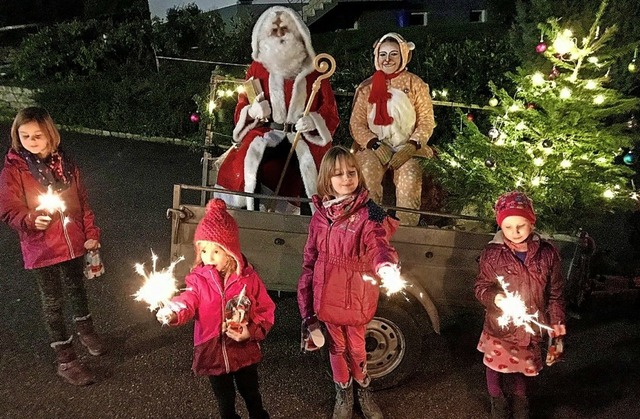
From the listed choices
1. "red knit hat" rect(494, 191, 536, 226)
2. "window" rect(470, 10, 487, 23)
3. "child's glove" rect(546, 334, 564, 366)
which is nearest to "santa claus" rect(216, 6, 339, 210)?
"red knit hat" rect(494, 191, 536, 226)

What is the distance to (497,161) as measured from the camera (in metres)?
4.08

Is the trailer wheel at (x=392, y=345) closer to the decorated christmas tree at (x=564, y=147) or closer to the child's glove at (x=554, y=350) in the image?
the child's glove at (x=554, y=350)

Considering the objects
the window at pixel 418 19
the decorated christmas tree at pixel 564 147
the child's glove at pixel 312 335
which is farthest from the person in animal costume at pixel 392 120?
the window at pixel 418 19

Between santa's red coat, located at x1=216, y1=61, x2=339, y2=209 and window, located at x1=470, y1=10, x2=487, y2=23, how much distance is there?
14552 millimetres

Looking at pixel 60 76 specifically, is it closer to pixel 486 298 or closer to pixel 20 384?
pixel 20 384

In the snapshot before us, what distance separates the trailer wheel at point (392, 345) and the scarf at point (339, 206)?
708 millimetres

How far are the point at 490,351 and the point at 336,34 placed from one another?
12934 millimetres

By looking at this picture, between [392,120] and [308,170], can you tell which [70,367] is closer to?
[308,170]

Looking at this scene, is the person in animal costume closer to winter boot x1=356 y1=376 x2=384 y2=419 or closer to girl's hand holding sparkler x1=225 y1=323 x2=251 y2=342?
winter boot x1=356 y1=376 x2=384 y2=419

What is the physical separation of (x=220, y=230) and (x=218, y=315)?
447 millimetres

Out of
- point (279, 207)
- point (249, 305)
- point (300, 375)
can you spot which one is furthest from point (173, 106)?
point (249, 305)

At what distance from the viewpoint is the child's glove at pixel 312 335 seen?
330 centimetres

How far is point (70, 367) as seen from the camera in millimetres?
4027

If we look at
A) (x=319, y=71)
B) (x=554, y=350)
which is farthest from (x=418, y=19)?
(x=554, y=350)
